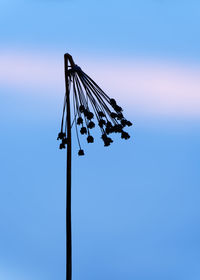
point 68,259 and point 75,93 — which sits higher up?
point 75,93

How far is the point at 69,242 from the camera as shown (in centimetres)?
160

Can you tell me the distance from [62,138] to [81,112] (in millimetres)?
193

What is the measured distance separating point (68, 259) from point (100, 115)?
0.53m

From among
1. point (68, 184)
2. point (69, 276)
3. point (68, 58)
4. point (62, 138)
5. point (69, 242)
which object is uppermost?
point (68, 58)

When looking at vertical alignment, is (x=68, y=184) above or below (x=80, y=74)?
below

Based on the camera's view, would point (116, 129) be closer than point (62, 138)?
Yes

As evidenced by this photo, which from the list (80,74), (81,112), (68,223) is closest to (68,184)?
(68,223)

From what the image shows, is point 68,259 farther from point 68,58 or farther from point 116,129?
point 68,58

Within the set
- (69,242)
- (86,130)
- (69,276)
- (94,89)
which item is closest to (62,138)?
(86,130)

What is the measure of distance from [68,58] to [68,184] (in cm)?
45

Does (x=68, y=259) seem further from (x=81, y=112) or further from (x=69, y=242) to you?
(x=81, y=112)

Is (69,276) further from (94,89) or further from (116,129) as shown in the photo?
(94,89)

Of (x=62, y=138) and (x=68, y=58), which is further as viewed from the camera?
(x=62, y=138)

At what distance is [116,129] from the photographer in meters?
1.62
